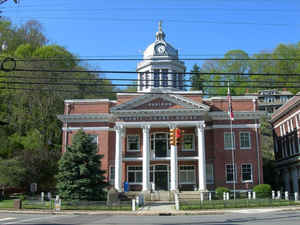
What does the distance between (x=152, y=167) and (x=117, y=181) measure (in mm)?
5299

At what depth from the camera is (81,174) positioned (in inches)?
1222

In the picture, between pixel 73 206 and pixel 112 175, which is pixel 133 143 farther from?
pixel 73 206

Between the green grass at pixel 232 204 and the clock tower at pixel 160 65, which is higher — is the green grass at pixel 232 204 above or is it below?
below

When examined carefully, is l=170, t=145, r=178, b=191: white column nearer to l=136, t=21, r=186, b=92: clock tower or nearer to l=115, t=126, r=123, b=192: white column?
l=115, t=126, r=123, b=192: white column

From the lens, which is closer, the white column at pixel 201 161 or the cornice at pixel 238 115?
the white column at pixel 201 161

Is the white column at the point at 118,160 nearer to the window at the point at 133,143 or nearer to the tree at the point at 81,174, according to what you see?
the window at the point at 133,143

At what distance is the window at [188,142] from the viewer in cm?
4031

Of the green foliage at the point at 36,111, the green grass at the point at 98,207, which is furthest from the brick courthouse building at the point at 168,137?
the green grass at the point at 98,207

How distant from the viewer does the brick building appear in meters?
41.8

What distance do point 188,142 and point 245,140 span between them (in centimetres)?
677

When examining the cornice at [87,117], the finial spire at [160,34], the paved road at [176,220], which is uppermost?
the finial spire at [160,34]

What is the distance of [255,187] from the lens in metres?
35.8

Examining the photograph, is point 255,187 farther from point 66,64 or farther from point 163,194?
point 66,64

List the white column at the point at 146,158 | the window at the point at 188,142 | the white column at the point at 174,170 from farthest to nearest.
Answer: the window at the point at 188,142 → the white column at the point at 146,158 → the white column at the point at 174,170
